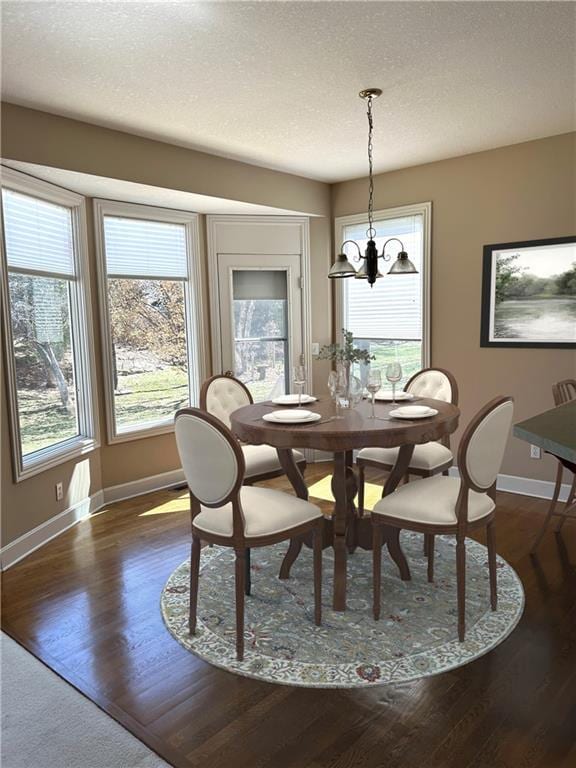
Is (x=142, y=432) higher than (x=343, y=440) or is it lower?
lower

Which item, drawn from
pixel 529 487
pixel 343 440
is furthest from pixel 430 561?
A: pixel 529 487

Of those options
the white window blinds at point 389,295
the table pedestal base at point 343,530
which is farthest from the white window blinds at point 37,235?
the white window blinds at point 389,295

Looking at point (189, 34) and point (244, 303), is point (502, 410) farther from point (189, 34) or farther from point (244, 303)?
point (244, 303)

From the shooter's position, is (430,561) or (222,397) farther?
(222,397)

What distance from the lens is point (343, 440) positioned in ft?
8.25

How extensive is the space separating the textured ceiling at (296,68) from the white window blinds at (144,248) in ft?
2.64

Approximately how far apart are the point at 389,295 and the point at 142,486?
8.80ft

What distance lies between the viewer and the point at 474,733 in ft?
6.17

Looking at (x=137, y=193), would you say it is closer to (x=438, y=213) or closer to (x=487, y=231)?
(x=438, y=213)

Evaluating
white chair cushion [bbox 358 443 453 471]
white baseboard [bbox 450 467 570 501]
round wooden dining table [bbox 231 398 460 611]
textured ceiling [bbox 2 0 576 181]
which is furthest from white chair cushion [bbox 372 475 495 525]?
textured ceiling [bbox 2 0 576 181]

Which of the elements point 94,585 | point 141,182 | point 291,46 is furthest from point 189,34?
point 94,585

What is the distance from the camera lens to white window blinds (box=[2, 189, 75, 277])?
336 cm

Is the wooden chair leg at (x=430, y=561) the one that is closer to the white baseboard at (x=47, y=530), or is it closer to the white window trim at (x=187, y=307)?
the white baseboard at (x=47, y=530)

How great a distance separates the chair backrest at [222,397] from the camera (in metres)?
3.62
